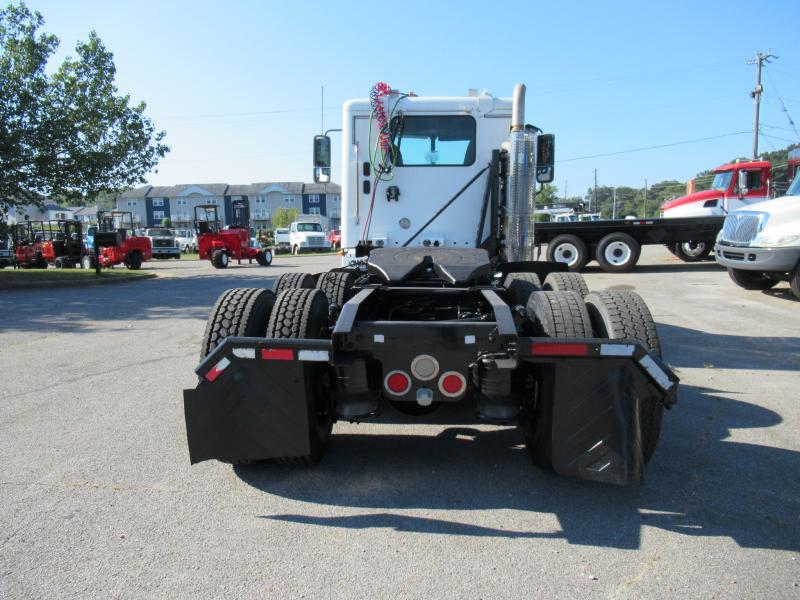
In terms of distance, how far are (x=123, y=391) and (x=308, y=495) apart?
2.98 meters

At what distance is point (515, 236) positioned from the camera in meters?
6.00

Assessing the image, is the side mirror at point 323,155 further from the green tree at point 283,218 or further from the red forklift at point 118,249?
the green tree at point 283,218

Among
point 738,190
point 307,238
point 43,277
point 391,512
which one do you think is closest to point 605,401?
point 391,512

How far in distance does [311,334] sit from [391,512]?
110cm

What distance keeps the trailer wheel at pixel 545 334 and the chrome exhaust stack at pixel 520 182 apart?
2.41 meters

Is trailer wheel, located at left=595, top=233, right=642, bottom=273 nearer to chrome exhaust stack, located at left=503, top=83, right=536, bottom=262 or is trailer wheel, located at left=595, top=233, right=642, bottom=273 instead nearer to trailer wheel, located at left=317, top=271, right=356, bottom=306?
chrome exhaust stack, located at left=503, top=83, right=536, bottom=262

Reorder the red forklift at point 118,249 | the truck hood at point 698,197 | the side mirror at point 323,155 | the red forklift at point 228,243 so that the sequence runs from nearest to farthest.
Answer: the side mirror at point 323,155, the truck hood at point 698,197, the red forklift at point 118,249, the red forklift at point 228,243

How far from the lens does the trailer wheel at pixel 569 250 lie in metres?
17.2

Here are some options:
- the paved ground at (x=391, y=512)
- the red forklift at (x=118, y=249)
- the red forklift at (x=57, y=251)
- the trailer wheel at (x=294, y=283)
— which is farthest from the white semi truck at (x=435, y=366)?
the red forklift at (x=57, y=251)

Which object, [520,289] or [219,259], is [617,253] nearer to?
[520,289]

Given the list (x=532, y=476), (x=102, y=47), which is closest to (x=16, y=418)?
(x=532, y=476)

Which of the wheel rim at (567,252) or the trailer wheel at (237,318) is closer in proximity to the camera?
the trailer wheel at (237,318)

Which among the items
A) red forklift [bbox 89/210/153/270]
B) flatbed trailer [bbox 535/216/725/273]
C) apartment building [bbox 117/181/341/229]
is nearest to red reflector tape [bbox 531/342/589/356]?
flatbed trailer [bbox 535/216/725/273]

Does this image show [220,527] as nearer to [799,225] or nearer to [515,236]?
[515,236]
